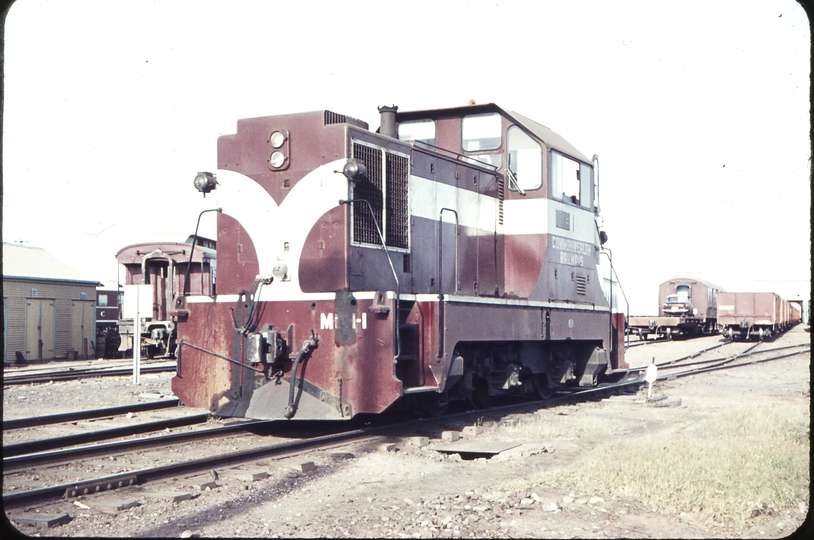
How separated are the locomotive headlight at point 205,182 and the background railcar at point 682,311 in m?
28.0

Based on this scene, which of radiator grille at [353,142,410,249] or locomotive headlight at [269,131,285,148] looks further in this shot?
locomotive headlight at [269,131,285,148]

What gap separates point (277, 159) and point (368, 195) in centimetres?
102

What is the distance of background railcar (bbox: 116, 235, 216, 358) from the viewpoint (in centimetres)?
1984

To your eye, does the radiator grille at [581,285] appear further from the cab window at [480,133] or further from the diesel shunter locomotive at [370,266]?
the cab window at [480,133]

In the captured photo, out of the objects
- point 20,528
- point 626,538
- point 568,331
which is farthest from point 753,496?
point 568,331

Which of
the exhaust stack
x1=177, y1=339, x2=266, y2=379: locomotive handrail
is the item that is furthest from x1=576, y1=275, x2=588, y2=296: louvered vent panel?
x1=177, y1=339, x2=266, y2=379: locomotive handrail

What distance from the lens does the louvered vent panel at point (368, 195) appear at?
24.9 ft

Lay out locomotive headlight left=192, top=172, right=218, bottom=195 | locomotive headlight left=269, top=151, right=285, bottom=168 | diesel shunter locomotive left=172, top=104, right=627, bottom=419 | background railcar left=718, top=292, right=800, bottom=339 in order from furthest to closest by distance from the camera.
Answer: background railcar left=718, top=292, right=800, bottom=339, locomotive headlight left=192, top=172, right=218, bottom=195, locomotive headlight left=269, top=151, right=285, bottom=168, diesel shunter locomotive left=172, top=104, right=627, bottom=419

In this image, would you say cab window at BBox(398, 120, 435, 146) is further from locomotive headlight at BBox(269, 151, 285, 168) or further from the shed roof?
the shed roof

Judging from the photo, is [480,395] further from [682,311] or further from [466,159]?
[682,311]

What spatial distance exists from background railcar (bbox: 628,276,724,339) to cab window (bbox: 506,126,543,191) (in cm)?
2489

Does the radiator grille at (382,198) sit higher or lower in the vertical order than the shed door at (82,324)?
higher

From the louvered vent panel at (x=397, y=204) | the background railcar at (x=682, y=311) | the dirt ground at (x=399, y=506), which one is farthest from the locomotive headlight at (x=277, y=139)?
the background railcar at (x=682, y=311)

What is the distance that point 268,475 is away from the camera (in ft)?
19.5
